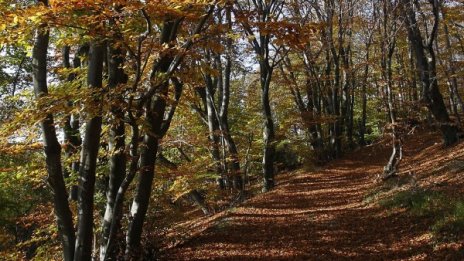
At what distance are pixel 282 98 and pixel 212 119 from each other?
1224cm

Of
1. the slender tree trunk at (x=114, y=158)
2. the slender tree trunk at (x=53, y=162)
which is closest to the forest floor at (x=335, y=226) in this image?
the slender tree trunk at (x=114, y=158)

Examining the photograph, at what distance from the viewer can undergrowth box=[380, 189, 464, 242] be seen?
693cm

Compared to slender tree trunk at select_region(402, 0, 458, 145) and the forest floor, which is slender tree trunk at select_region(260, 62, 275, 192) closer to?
the forest floor

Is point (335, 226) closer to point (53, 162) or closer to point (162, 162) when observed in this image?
point (53, 162)

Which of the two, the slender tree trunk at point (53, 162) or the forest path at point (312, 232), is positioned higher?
the slender tree trunk at point (53, 162)

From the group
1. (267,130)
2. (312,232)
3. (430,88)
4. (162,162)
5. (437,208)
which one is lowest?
(312,232)

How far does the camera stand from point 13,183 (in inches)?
358

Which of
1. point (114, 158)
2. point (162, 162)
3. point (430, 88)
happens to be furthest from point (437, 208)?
point (162, 162)

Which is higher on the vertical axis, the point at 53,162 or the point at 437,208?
the point at 53,162

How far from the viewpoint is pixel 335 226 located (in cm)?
948

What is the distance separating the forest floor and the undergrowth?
12cm

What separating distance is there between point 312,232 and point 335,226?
63 centimetres

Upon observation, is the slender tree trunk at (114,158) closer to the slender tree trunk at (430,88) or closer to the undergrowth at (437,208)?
the undergrowth at (437,208)

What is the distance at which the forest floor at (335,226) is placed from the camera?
7.52 m
